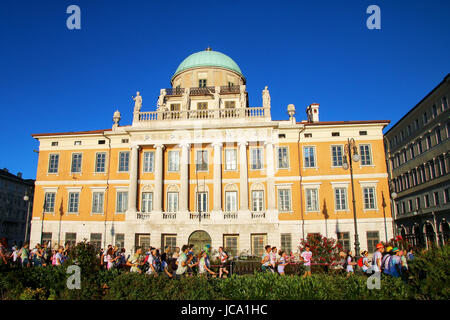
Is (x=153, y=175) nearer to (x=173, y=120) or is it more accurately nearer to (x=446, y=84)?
(x=173, y=120)

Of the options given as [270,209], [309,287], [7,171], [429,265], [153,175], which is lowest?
[309,287]

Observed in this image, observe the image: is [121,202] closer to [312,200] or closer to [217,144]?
[217,144]

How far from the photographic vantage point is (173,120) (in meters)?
31.9

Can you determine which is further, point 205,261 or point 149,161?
point 149,161

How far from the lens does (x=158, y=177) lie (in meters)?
30.9

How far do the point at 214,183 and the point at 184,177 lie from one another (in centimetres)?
283

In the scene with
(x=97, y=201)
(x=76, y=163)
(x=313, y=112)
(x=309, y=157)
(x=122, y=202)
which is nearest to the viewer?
(x=309, y=157)

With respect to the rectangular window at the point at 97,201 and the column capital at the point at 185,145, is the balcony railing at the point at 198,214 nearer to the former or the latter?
the column capital at the point at 185,145

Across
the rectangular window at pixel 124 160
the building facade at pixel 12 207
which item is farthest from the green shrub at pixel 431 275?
the building facade at pixel 12 207

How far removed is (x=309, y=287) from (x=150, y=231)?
2297cm

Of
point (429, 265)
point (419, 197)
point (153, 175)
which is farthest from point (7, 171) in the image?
point (429, 265)

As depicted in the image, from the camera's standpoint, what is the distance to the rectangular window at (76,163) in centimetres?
3372

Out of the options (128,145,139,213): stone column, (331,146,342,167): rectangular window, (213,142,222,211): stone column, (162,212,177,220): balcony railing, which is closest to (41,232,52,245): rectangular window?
(128,145,139,213): stone column

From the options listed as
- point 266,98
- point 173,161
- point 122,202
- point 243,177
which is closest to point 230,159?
point 243,177
